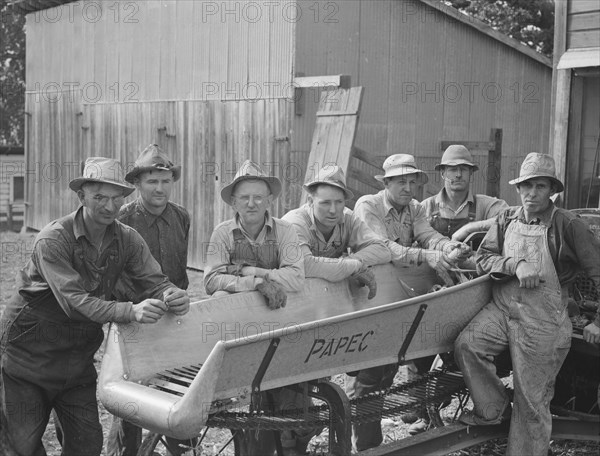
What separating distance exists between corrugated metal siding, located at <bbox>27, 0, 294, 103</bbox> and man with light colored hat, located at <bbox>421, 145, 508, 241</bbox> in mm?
5201

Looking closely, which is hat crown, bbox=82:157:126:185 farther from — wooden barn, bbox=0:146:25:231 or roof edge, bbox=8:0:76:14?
wooden barn, bbox=0:146:25:231

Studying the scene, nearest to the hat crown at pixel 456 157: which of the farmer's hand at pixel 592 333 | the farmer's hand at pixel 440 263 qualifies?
the farmer's hand at pixel 440 263

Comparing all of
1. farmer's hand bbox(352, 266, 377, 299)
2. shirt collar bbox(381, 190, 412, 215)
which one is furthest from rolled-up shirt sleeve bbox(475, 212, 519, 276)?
shirt collar bbox(381, 190, 412, 215)

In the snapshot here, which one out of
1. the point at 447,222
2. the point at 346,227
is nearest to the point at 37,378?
the point at 346,227

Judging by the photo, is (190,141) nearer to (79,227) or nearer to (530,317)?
(530,317)

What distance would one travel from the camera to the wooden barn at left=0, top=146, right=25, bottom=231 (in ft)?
75.3

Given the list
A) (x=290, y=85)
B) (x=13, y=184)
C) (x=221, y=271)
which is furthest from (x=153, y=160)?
(x=13, y=184)

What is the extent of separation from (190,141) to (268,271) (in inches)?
336

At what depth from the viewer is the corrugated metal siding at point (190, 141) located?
1210cm

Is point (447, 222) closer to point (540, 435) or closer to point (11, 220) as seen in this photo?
point (540, 435)

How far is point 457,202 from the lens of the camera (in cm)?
681

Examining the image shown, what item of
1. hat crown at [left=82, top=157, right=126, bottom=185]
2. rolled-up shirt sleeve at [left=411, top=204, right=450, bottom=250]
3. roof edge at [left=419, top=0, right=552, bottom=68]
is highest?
roof edge at [left=419, top=0, right=552, bottom=68]

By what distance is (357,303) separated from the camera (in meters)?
6.25

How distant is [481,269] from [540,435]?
1.07m
